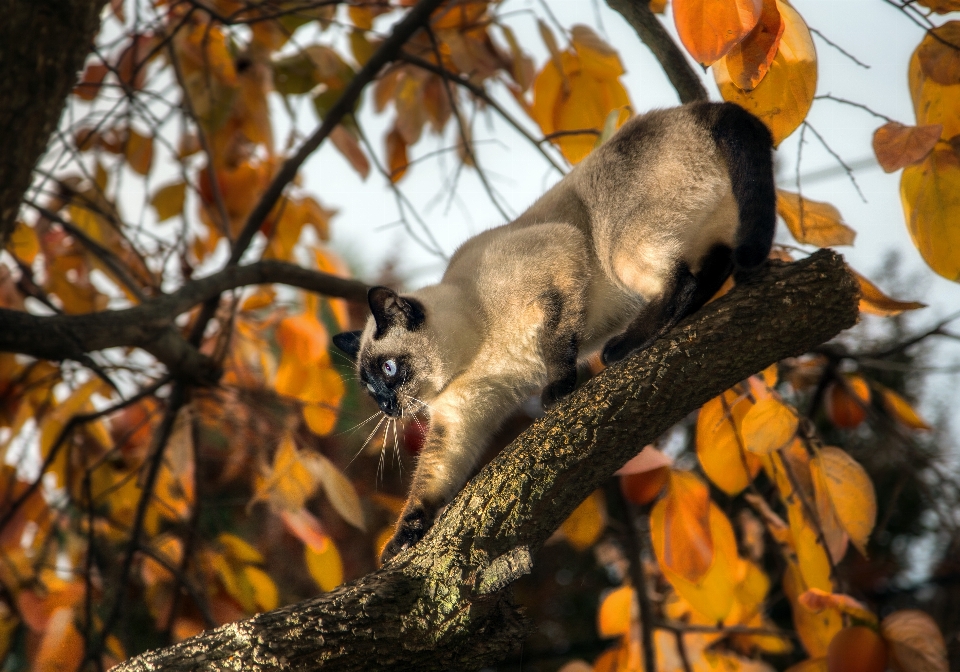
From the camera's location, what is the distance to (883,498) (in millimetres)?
3857

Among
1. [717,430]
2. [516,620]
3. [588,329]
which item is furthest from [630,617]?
[516,620]

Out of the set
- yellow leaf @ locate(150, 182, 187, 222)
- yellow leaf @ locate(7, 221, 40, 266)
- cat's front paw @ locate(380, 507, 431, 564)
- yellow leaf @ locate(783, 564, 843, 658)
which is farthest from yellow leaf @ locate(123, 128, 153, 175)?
yellow leaf @ locate(783, 564, 843, 658)

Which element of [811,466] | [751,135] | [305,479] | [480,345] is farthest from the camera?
[305,479]

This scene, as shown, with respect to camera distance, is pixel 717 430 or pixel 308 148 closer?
pixel 717 430

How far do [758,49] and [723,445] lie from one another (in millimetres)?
1008

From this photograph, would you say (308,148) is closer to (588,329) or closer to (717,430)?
(588,329)

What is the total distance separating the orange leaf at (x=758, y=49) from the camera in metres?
1.51

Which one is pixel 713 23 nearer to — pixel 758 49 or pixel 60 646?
pixel 758 49

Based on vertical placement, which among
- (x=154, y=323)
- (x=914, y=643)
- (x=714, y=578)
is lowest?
(x=914, y=643)

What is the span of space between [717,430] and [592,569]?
241 cm

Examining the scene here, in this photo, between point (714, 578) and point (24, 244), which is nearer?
point (714, 578)

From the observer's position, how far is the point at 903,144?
1513mm

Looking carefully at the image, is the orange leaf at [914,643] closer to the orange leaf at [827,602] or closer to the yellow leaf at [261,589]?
the orange leaf at [827,602]

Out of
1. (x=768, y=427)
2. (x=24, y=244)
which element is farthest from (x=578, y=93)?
(x=24, y=244)
